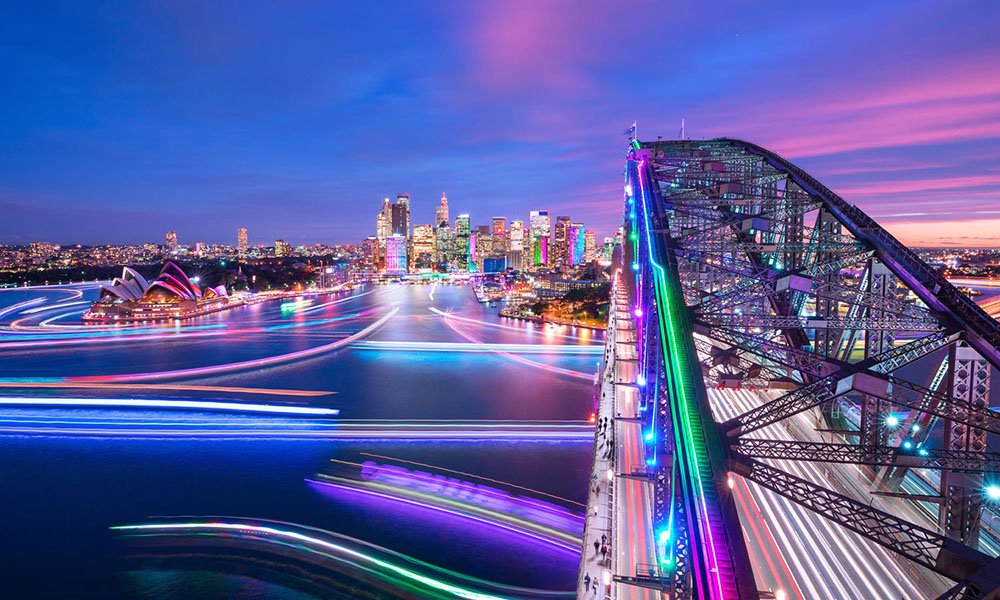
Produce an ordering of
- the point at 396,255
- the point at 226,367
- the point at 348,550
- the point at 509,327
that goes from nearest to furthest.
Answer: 1. the point at 348,550
2. the point at 226,367
3. the point at 509,327
4. the point at 396,255

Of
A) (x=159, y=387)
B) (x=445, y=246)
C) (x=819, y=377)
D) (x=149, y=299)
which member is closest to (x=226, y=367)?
(x=159, y=387)

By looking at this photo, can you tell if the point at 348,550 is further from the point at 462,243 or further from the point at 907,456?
the point at 462,243

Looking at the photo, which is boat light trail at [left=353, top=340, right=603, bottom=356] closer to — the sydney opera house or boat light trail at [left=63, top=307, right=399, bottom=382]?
boat light trail at [left=63, top=307, right=399, bottom=382]

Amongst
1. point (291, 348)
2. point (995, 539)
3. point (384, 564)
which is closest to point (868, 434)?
point (995, 539)

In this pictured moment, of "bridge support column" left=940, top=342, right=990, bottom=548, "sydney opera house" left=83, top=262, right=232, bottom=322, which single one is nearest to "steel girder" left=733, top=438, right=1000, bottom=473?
"bridge support column" left=940, top=342, right=990, bottom=548

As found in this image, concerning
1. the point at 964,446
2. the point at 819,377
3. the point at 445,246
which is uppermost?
the point at 445,246

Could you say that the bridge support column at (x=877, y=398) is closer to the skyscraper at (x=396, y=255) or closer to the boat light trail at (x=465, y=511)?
the boat light trail at (x=465, y=511)

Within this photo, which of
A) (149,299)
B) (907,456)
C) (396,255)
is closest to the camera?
(907,456)
